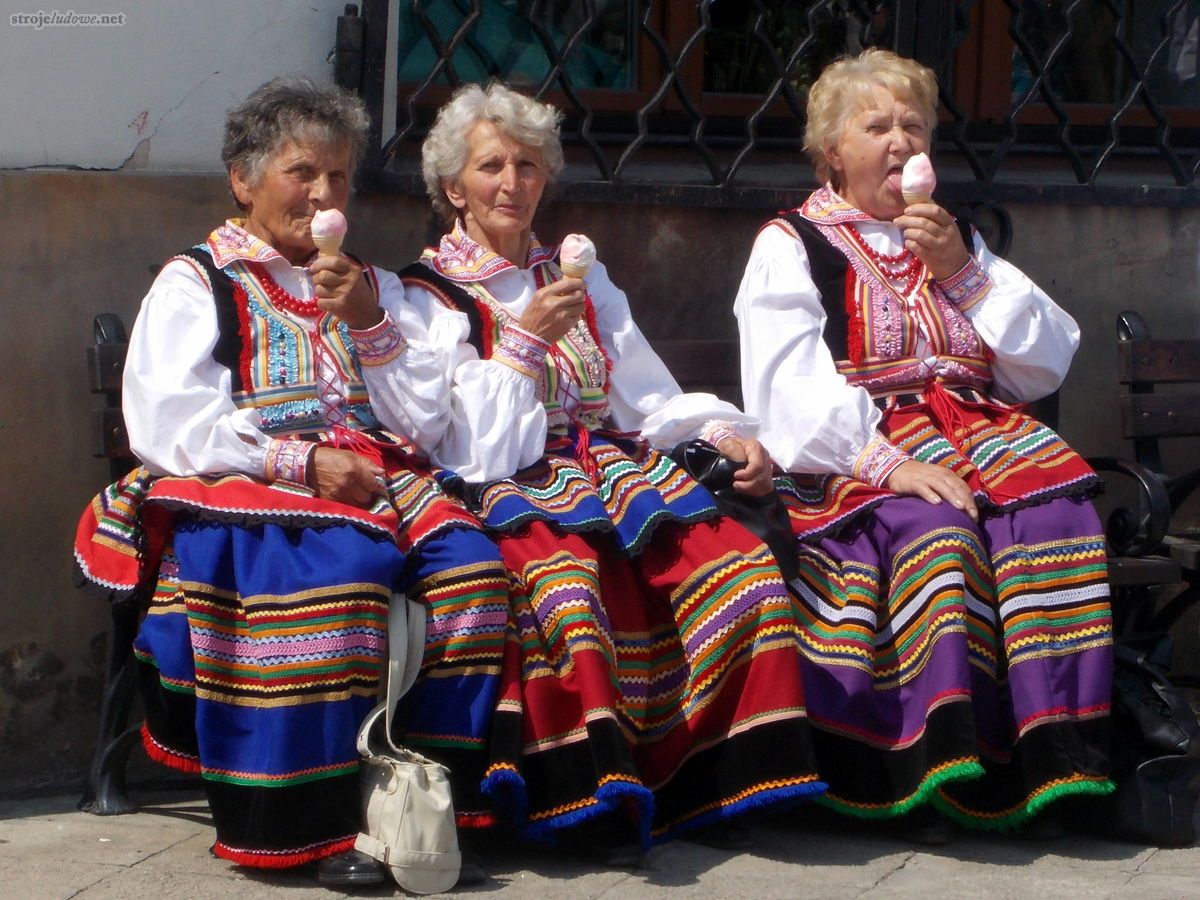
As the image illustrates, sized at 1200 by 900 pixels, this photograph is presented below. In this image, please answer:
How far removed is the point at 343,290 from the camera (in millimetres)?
3402

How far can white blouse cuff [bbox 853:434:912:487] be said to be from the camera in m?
3.67

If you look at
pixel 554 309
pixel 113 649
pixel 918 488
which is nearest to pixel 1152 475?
pixel 918 488

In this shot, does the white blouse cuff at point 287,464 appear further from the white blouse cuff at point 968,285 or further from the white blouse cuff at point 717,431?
the white blouse cuff at point 968,285

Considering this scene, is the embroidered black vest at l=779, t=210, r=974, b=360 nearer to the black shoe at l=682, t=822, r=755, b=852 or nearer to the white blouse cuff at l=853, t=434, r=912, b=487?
the white blouse cuff at l=853, t=434, r=912, b=487

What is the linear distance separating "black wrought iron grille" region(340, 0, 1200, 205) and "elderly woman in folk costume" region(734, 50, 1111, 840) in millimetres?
570

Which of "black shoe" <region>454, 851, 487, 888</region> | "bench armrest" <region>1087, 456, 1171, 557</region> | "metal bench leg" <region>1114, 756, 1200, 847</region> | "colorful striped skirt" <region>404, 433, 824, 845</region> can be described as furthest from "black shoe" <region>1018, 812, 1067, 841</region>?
"black shoe" <region>454, 851, 487, 888</region>

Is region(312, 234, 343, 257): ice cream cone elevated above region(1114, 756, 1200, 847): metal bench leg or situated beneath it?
elevated above

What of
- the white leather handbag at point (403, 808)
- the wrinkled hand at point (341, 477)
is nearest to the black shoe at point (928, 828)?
the white leather handbag at point (403, 808)

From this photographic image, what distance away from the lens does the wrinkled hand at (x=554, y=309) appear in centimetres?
356

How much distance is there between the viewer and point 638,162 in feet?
15.3

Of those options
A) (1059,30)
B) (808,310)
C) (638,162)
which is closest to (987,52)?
(1059,30)

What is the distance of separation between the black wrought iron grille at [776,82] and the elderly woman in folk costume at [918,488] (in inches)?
22.4

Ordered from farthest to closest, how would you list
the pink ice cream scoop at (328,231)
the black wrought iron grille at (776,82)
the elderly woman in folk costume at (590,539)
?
1. the black wrought iron grille at (776,82)
2. the pink ice cream scoop at (328,231)
3. the elderly woman in folk costume at (590,539)

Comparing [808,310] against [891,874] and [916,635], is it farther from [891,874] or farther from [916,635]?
[891,874]
